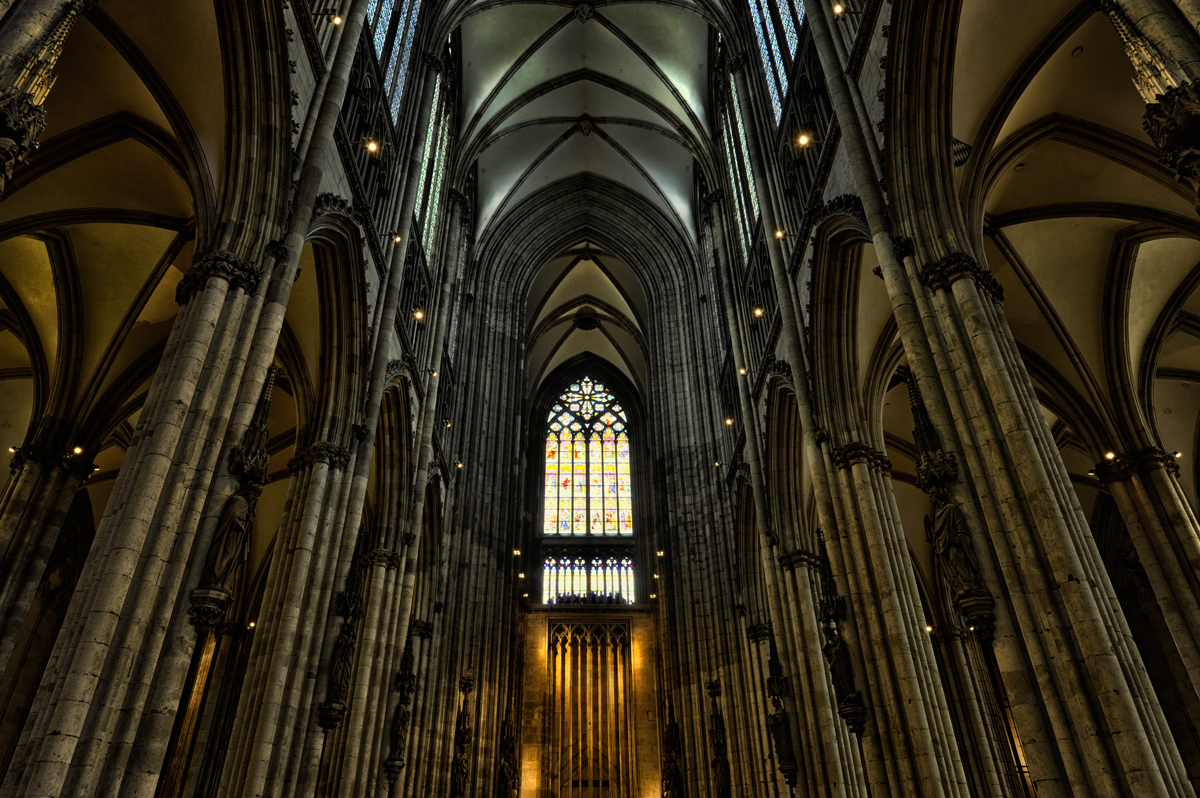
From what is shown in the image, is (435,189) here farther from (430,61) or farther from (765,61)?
(765,61)

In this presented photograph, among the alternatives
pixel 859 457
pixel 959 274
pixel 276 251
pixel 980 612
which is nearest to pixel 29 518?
pixel 276 251

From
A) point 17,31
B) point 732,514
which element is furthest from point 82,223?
point 732,514

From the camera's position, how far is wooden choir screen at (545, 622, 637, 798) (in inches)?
1015

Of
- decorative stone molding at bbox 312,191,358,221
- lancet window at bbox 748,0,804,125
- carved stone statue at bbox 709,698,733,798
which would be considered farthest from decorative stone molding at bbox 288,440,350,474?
carved stone statue at bbox 709,698,733,798

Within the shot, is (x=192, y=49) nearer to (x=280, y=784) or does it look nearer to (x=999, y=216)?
(x=280, y=784)

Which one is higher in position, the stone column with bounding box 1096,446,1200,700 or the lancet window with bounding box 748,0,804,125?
the lancet window with bounding box 748,0,804,125

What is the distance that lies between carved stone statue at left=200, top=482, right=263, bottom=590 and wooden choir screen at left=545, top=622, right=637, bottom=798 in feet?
69.8

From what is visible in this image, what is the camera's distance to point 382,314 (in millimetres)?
13859

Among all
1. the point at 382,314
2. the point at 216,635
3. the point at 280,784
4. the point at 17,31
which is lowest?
the point at 280,784

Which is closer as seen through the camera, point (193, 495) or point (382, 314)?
point (193, 495)

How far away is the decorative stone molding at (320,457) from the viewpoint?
11.8 m

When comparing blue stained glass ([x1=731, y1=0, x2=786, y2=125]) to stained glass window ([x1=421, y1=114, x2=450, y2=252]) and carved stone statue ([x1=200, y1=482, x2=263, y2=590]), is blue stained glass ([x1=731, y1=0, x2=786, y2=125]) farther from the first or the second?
carved stone statue ([x1=200, y1=482, x2=263, y2=590])

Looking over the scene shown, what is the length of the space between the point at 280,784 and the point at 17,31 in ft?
27.1

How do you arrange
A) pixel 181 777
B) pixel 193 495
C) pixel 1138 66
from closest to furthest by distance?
pixel 1138 66 → pixel 193 495 → pixel 181 777
